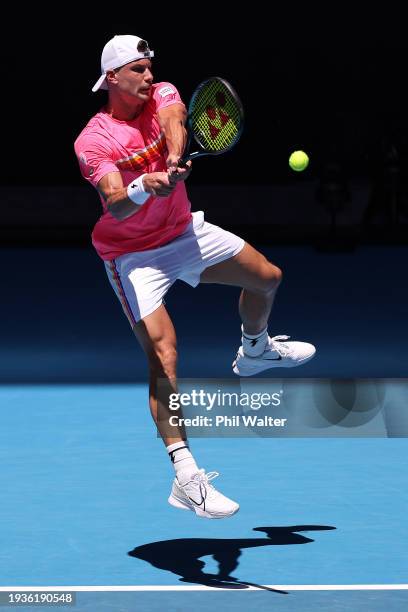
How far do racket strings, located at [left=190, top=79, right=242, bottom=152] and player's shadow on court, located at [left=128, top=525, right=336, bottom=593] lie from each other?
A: 5.61 feet

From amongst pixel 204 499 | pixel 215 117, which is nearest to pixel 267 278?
pixel 215 117

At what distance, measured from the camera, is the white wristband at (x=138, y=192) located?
6164 millimetres

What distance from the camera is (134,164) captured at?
6578 millimetres

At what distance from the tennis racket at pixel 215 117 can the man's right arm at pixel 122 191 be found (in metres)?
0.36

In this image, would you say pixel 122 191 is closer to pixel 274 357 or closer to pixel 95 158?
pixel 95 158

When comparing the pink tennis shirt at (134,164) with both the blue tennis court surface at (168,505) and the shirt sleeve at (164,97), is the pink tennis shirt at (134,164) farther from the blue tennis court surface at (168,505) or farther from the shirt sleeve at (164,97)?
the blue tennis court surface at (168,505)

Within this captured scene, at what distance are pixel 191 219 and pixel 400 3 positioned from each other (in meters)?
14.1

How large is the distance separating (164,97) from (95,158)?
46cm

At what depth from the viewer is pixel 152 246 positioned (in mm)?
6715

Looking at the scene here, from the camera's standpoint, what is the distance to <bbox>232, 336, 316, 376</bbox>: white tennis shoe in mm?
7508

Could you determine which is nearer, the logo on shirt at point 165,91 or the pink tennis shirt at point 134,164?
the pink tennis shirt at point 134,164

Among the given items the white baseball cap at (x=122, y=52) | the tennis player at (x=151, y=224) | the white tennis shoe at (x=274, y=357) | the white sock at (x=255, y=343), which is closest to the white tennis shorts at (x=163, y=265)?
the tennis player at (x=151, y=224)

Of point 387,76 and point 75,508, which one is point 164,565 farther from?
point 387,76

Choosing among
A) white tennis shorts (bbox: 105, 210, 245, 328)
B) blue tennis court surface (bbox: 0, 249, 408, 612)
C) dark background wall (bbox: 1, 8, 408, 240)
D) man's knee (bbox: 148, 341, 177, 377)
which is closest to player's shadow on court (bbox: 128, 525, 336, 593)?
blue tennis court surface (bbox: 0, 249, 408, 612)
